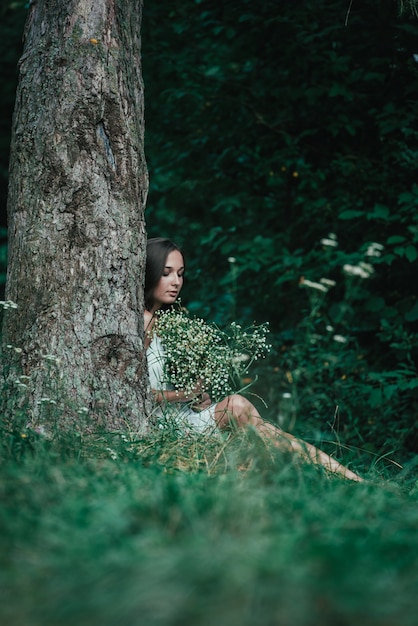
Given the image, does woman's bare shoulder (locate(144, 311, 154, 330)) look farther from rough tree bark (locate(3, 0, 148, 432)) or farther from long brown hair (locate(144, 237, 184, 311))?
rough tree bark (locate(3, 0, 148, 432))

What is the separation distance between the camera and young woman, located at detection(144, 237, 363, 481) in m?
2.93

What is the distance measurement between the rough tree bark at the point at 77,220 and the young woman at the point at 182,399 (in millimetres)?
361

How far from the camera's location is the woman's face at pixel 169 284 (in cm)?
382

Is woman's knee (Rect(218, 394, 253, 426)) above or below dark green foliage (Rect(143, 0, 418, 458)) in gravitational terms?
below

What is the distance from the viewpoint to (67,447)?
251 cm

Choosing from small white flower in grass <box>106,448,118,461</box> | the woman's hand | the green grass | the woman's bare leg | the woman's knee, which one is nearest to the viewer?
the green grass

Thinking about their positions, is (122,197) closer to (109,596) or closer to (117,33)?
(117,33)

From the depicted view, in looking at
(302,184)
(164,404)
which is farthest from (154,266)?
(302,184)

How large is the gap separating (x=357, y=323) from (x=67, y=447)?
9.43ft

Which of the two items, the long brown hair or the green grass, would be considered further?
the long brown hair

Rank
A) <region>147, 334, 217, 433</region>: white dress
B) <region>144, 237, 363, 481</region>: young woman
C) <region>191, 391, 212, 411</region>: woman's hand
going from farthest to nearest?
1. <region>191, 391, 212, 411</region>: woman's hand
2. <region>147, 334, 217, 433</region>: white dress
3. <region>144, 237, 363, 481</region>: young woman

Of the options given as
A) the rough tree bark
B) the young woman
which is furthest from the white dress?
the rough tree bark

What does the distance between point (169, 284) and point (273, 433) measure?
1159 mm

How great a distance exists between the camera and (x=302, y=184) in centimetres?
532
